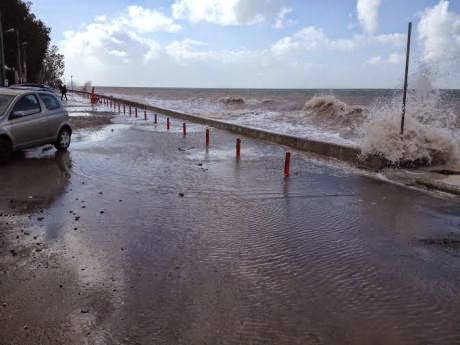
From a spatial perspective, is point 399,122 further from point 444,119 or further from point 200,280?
point 200,280

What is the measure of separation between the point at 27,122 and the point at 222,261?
25.9ft

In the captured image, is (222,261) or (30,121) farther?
(30,121)

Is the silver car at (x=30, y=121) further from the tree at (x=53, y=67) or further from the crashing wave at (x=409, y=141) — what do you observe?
the tree at (x=53, y=67)

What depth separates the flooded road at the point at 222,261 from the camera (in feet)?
11.4

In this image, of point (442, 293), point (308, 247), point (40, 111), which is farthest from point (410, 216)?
point (40, 111)

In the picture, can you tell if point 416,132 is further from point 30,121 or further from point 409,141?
point 30,121

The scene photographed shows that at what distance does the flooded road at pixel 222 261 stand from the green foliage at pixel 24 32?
43415 millimetres

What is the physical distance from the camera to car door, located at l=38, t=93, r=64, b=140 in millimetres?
11719

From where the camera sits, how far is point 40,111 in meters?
11.4

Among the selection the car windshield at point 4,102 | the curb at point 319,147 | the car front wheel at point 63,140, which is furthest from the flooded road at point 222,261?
the car front wheel at point 63,140

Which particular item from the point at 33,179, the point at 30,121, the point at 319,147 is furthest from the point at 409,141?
the point at 30,121

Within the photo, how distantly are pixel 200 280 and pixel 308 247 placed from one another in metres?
1.62

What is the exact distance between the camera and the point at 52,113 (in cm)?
1187

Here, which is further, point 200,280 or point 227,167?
point 227,167
